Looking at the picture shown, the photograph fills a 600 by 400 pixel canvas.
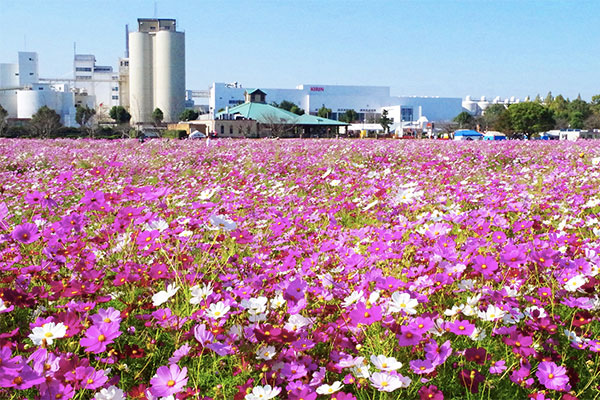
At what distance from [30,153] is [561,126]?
216ft

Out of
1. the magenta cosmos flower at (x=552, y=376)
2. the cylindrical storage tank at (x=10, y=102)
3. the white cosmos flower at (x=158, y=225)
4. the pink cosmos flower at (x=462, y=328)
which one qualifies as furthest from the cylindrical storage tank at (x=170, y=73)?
the magenta cosmos flower at (x=552, y=376)

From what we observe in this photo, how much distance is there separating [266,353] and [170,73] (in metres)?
81.0

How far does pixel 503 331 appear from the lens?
162cm

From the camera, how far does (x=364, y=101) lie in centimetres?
10388

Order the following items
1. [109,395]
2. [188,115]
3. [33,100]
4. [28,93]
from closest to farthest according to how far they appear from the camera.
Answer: [109,395] < [188,115] < [33,100] < [28,93]

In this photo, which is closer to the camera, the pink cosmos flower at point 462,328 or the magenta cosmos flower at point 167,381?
the magenta cosmos flower at point 167,381

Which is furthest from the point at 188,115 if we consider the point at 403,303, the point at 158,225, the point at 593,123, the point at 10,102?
the point at 403,303

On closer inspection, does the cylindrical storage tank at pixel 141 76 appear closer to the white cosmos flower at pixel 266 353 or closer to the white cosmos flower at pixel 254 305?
the white cosmos flower at pixel 254 305

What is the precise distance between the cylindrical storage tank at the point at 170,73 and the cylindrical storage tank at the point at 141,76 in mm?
2545

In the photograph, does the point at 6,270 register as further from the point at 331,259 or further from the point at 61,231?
the point at 331,259

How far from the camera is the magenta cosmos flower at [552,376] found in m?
1.43

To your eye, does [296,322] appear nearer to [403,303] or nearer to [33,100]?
[403,303]

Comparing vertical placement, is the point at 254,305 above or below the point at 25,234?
below

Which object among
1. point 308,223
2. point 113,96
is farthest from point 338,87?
point 308,223
